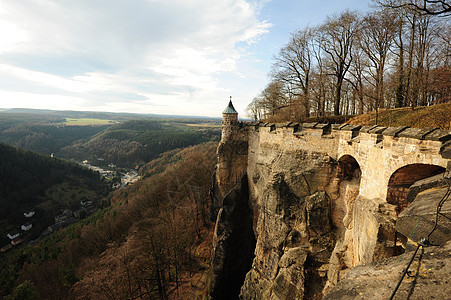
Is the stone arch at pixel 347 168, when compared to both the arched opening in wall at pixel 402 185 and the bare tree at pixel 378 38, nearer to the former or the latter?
the arched opening in wall at pixel 402 185

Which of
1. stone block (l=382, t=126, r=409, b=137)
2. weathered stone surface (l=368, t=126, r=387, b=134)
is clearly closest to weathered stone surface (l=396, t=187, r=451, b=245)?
stone block (l=382, t=126, r=409, b=137)

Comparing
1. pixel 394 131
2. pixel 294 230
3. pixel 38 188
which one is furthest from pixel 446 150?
pixel 38 188

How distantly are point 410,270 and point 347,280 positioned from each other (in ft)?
2.99

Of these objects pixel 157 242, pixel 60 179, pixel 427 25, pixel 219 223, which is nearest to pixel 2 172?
pixel 60 179

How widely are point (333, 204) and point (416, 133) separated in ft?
17.5

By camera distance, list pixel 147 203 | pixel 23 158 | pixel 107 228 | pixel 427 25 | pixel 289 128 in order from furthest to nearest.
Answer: pixel 23 158 → pixel 147 203 → pixel 107 228 → pixel 427 25 → pixel 289 128

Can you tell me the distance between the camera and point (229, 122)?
17859mm

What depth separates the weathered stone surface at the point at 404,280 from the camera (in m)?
2.40

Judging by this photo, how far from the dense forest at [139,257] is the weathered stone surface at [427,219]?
17.1 meters

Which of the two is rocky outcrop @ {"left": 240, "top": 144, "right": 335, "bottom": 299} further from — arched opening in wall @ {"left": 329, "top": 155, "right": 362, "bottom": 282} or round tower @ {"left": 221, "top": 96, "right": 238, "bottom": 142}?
round tower @ {"left": 221, "top": 96, "right": 238, "bottom": 142}

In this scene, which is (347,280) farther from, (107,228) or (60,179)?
Answer: (60,179)

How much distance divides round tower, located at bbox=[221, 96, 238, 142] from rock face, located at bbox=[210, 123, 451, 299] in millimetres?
2114

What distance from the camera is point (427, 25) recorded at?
15.0m

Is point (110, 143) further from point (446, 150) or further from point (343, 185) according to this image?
point (446, 150)
